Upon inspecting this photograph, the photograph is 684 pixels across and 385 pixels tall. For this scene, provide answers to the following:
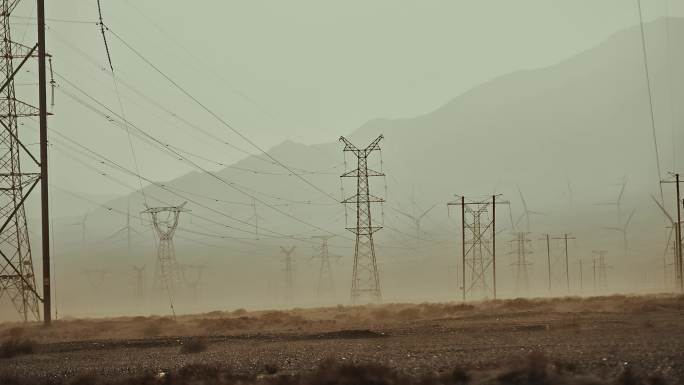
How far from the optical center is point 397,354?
23.7 metres

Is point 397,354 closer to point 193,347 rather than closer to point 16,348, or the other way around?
point 193,347

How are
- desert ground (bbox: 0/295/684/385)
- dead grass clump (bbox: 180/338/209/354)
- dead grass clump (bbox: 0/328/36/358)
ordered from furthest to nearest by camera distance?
dead grass clump (bbox: 0/328/36/358), dead grass clump (bbox: 180/338/209/354), desert ground (bbox: 0/295/684/385)

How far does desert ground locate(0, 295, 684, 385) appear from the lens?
61.3 ft

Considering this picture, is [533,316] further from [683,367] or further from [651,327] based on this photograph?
[683,367]

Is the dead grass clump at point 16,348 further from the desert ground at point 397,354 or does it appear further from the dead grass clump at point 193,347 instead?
the dead grass clump at point 193,347

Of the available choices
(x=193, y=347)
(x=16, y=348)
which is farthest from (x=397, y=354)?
(x=16, y=348)

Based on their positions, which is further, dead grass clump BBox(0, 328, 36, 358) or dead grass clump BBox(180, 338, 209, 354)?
dead grass clump BBox(0, 328, 36, 358)

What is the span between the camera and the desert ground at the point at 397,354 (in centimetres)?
1867

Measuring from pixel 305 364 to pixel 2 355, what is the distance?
13.2 meters

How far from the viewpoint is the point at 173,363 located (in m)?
24.5

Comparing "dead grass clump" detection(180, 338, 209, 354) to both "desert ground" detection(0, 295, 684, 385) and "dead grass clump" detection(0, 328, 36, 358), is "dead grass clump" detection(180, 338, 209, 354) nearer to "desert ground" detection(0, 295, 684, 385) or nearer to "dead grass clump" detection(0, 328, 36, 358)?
"desert ground" detection(0, 295, 684, 385)

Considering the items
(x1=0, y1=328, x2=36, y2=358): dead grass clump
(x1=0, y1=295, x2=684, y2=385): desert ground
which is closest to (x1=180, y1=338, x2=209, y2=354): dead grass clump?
(x1=0, y1=295, x2=684, y2=385): desert ground

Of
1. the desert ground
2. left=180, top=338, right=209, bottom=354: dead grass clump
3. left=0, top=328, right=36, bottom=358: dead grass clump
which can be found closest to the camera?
the desert ground

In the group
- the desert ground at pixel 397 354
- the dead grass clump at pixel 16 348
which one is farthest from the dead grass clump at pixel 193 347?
the dead grass clump at pixel 16 348
